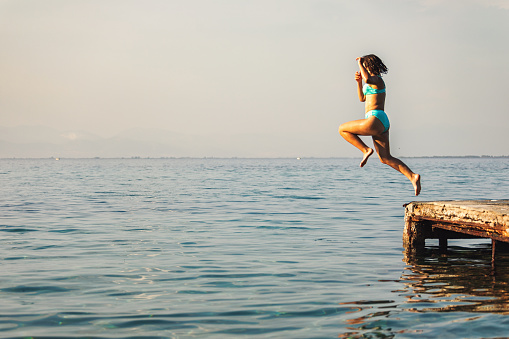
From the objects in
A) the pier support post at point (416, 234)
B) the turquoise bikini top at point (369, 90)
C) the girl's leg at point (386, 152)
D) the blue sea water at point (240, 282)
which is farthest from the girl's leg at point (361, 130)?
the pier support post at point (416, 234)

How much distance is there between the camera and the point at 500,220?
10.6 metres

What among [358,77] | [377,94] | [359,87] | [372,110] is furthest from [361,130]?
[358,77]

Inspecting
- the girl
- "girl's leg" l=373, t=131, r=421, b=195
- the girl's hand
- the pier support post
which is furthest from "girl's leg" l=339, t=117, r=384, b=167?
the pier support post

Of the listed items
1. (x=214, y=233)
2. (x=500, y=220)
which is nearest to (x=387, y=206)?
(x=214, y=233)

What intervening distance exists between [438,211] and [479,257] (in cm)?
223

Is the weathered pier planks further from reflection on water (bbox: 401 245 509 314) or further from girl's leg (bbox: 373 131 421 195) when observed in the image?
girl's leg (bbox: 373 131 421 195)

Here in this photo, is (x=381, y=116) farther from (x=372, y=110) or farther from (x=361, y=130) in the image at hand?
(x=361, y=130)

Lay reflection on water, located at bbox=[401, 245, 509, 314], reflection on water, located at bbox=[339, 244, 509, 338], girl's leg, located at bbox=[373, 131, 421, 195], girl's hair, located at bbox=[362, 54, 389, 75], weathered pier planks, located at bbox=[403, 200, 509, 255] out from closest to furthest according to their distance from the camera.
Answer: reflection on water, located at bbox=[339, 244, 509, 338], reflection on water, located at bbox=[401, 245, 509, 314], girl's hair, located at bbox=[362, 54, 389, 75], weathered pier planks, located at bbox=[403, 200, 509, 255], girl's leg, located at bbox=[373, 131, 421, 195]

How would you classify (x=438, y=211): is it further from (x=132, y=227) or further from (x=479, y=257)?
(x=132, y=227)

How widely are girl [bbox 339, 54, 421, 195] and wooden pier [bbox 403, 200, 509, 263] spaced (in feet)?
7.02

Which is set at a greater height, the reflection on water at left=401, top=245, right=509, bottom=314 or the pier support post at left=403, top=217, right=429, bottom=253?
the pier support post at left=403, top=217, right=429, bottom=253

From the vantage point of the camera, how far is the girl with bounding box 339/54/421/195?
10.8 metres

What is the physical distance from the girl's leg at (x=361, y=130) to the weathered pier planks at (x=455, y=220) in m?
2.42

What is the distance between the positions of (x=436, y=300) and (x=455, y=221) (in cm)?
315
